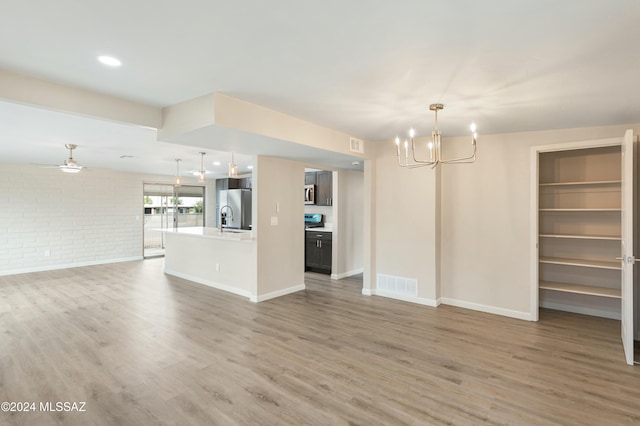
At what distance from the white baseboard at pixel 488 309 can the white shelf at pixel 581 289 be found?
435mm

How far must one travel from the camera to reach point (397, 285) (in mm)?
5004

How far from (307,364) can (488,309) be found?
2842mm

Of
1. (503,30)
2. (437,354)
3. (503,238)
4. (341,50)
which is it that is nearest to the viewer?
(503,30)

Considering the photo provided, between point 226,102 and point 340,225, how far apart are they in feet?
12.5

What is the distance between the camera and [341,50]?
2.15 meters

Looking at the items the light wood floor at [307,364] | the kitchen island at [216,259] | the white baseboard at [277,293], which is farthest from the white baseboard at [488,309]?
the kitchen island at [216,259]

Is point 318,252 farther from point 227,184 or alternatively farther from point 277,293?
point 227,184

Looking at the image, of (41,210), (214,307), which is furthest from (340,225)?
(41,210)

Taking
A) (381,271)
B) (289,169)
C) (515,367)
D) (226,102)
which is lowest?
(515,367)

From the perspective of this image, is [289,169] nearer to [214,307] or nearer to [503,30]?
[214,307]

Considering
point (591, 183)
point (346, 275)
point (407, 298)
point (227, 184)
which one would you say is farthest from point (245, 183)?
point (591, 183)

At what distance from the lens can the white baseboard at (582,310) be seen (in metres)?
4.16

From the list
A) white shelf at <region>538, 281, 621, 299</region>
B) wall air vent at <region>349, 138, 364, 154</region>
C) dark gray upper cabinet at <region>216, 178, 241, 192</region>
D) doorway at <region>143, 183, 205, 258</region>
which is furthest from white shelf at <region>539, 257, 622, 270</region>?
doorway at <region>143, 183, 205, 258</region>

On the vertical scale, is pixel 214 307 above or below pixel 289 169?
below
